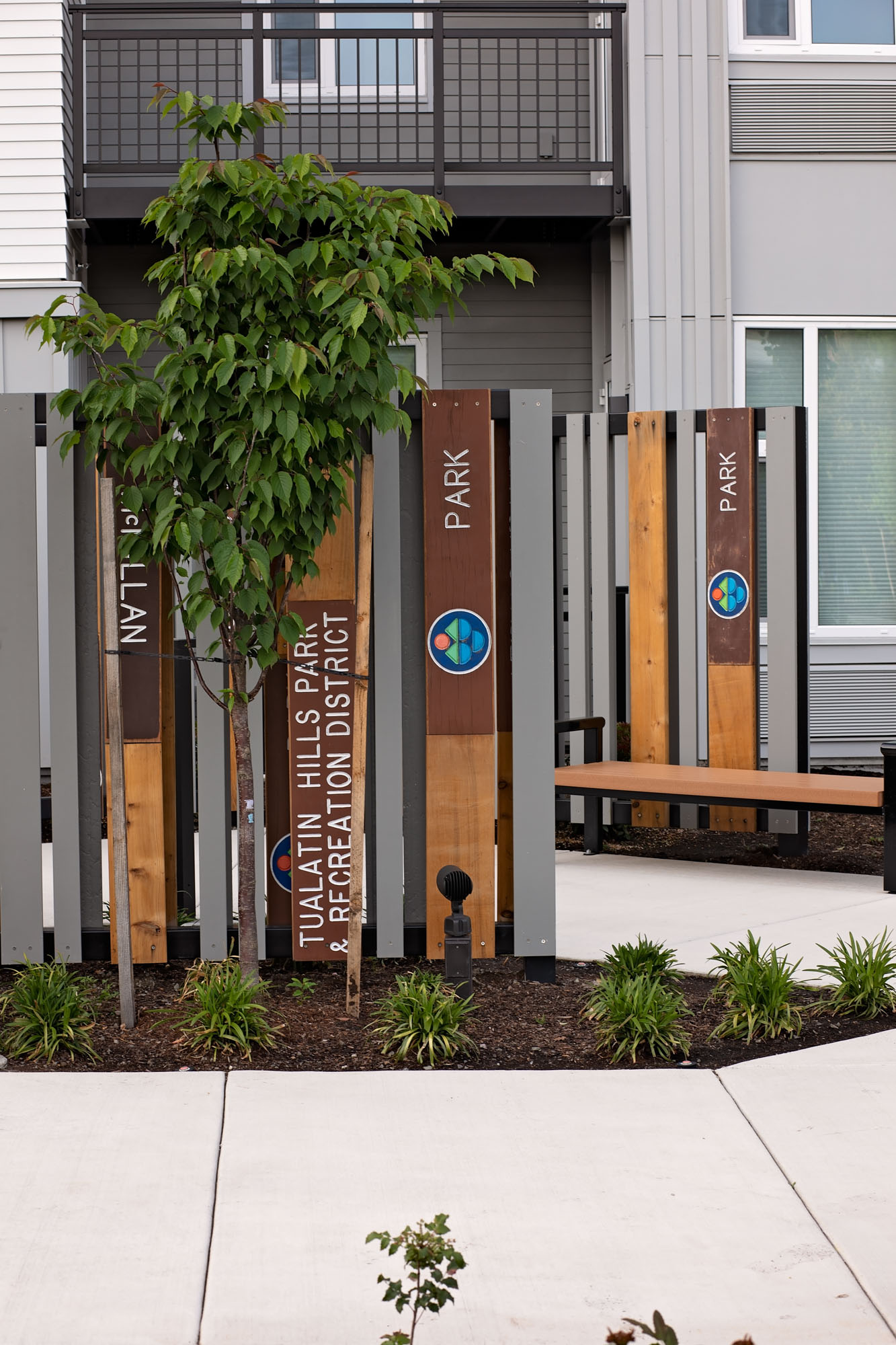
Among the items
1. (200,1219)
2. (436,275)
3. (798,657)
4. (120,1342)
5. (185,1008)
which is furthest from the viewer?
(798,657)

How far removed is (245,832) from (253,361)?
1670mm

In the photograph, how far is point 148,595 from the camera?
17.0 feet

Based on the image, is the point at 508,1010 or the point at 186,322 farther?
the point at 508,1010

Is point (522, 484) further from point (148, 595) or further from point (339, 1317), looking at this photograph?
point (339, 1317)

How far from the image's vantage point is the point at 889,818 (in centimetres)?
709

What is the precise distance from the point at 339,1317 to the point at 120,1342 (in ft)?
1.47

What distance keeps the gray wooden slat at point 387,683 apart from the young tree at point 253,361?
424 millimetres

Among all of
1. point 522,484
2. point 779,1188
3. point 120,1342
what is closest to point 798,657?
point 522,484

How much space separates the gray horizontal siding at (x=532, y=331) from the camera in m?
12.1

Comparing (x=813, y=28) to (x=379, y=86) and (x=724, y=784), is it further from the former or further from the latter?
(x=724, y=784)

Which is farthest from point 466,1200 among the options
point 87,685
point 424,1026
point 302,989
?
point 87,685

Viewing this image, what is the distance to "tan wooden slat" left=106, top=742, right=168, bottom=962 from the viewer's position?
523 centimetres

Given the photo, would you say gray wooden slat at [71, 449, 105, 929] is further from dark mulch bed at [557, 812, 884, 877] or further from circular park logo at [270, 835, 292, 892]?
dark mulch bed at [557, 812, 884, 877]

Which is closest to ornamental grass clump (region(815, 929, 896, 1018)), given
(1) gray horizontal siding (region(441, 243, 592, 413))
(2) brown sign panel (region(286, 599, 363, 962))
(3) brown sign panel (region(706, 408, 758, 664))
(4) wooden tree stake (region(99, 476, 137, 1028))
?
(2) brown sign panel (region(286, 599, 363, 962))
